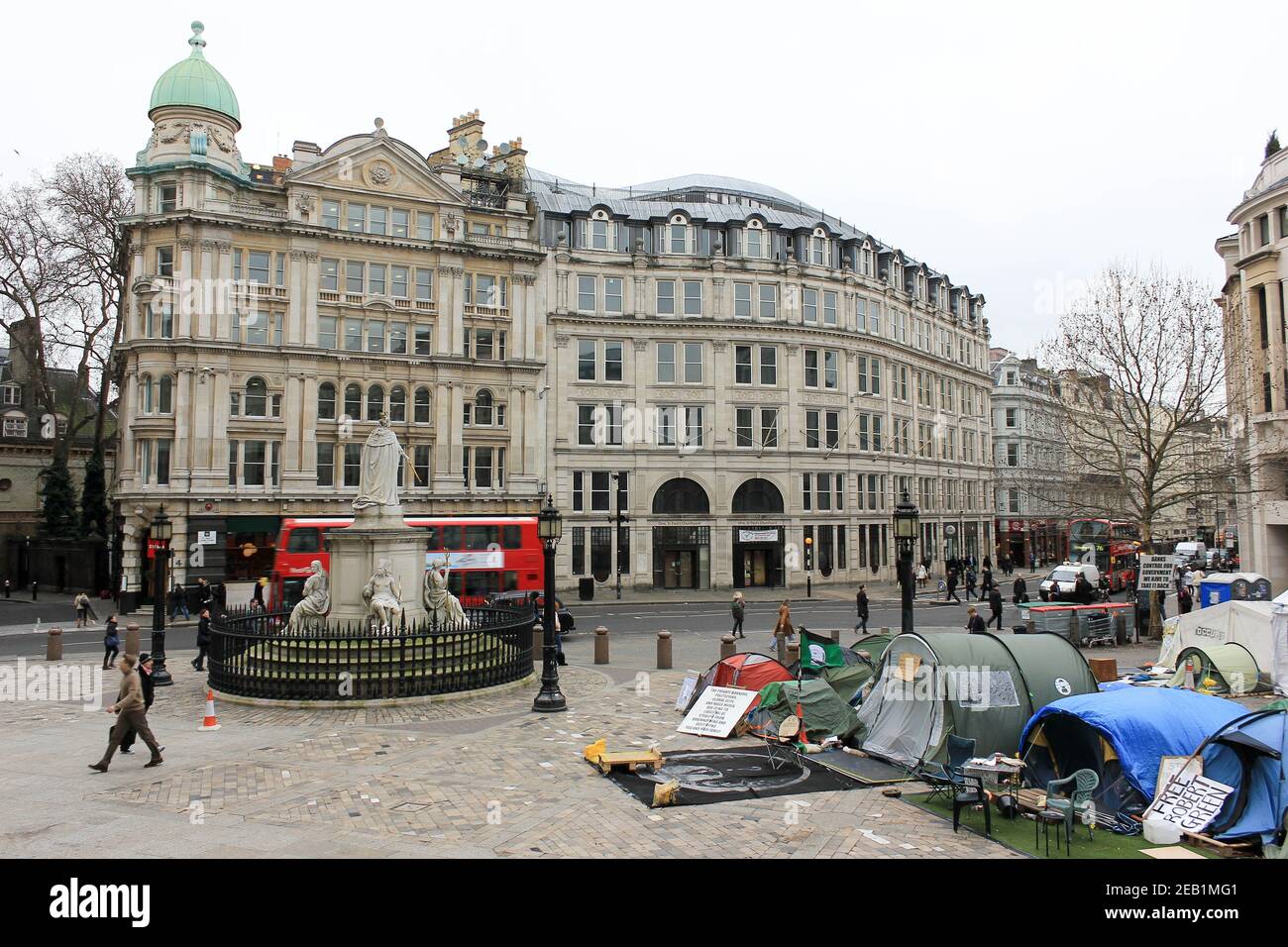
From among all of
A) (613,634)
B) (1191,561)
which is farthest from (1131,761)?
(1191,561)

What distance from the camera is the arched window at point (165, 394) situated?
4106 cm

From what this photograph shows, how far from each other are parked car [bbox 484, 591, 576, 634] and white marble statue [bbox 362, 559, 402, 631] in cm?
703

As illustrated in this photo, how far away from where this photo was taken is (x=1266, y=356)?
34750 mm

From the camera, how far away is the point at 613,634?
30.5 meters

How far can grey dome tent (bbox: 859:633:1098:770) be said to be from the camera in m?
12.4

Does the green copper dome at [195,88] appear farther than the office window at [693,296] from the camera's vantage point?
No

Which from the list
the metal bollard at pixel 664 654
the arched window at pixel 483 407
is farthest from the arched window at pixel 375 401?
the metal bollard at pixel 664 654

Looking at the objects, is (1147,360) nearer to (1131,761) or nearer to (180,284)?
(1131,761)

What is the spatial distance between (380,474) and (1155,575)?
76.6 ft

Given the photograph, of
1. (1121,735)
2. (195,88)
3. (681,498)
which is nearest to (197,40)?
(195,88)

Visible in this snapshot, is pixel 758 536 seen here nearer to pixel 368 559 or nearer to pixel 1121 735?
pixel 368 559

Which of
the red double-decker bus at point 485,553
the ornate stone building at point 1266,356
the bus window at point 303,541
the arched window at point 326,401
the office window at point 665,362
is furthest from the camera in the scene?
the office window at point 665,362

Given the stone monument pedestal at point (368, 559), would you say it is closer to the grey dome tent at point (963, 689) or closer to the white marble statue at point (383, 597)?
the white marble statue at point (383, 597)

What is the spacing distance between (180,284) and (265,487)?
10.4m
